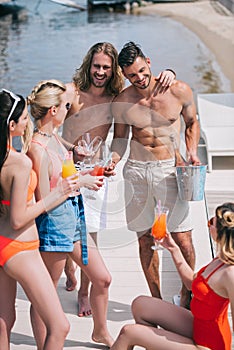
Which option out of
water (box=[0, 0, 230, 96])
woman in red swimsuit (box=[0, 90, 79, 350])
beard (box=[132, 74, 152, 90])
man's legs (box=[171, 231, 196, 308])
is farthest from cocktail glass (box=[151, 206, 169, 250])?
water (box=[0, 0, 230, 96])

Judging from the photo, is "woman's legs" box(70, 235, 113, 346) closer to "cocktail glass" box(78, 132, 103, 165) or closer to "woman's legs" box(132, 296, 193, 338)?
"woman's legs" box(132, 296, 193, 338)

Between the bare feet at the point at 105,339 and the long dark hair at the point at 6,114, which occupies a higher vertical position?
the long dark hair at the point at 6,114

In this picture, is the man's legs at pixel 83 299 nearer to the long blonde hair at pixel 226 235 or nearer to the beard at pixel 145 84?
the beard at pixel 145 84

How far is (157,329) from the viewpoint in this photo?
120 inches

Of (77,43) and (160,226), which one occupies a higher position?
(160,226)

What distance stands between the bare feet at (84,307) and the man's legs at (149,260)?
396 millimetres

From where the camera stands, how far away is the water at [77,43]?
25531 millimetres

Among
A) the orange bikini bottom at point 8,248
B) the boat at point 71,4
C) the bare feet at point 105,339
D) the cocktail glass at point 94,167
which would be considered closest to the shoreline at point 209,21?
the boat at point 71,4

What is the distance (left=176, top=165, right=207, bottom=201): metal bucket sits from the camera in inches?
149

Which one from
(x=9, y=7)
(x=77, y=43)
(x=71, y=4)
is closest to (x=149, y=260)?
(x=77, y=43)

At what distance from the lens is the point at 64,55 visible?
31.4m

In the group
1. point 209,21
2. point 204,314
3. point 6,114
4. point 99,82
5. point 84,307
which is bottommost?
point 209,21

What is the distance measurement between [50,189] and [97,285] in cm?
62

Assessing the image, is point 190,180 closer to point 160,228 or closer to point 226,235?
point 160,228
